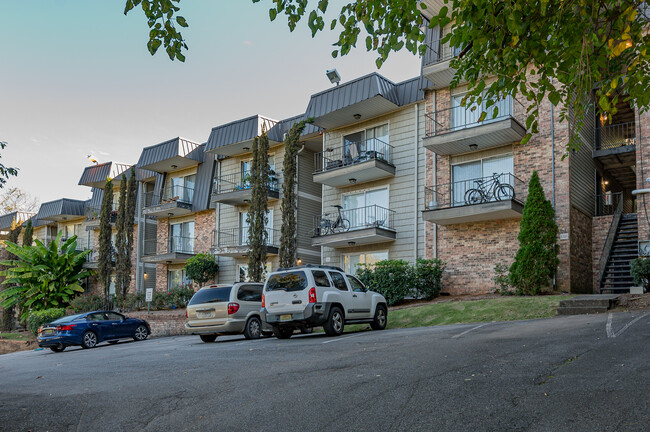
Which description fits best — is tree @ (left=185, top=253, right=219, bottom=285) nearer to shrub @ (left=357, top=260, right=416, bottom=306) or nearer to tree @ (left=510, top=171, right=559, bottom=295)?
shrub @ (left=357, top=260, right=416, bottom=306)

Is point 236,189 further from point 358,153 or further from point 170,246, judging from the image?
point 358,153

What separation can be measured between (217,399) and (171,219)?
28.7 metres

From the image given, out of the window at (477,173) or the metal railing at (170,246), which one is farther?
the metal railing at (170,246)

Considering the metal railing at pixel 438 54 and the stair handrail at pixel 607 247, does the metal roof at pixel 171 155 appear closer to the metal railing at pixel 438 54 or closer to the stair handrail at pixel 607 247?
the metal railing at pixel 438 54

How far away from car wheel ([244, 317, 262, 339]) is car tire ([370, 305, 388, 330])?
130 inches

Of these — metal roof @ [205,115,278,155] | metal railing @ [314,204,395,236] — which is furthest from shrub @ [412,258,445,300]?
metal roof @ [205,115,278,155]

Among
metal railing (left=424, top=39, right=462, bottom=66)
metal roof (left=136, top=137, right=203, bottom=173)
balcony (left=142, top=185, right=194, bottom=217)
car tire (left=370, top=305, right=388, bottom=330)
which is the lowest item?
car tire (left=370, top=305, right=388, bottom=330)

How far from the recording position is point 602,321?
11.2 meters

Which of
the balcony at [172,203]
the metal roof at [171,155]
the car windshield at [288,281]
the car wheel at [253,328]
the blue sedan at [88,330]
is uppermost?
the metal roof at [171,155]

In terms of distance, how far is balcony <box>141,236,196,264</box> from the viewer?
104ft

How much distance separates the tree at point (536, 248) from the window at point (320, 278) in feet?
23.4

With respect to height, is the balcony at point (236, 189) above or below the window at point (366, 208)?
above

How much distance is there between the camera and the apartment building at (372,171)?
23.5 meters

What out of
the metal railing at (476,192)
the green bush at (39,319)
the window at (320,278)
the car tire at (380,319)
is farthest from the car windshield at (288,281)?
the green bush at (39,319)
